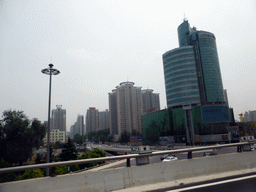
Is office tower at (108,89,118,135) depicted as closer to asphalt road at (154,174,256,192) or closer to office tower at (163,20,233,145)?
office tower at (163,20,233,145)

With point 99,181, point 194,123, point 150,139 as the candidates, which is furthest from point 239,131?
point 99,181

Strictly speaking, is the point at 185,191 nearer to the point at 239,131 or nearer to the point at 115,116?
the point at 239,131

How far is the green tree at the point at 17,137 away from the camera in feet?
126

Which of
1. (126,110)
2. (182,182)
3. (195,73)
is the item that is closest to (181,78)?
(195,73)

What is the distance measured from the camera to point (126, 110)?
16025 centimetres

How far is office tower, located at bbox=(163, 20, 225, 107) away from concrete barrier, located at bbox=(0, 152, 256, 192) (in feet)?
278

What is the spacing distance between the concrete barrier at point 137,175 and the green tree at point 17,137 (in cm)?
4222

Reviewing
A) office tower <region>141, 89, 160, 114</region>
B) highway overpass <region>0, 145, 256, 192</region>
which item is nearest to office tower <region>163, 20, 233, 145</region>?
highway overpass <region>0, 145, 256, 192</region>

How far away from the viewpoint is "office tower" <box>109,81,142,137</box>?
157750mm

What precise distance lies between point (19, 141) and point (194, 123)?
233 ft

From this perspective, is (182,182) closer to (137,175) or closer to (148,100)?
(137,175)

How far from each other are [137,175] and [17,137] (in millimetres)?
44403

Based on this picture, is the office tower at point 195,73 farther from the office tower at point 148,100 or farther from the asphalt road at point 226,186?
the office tower at point 148,100

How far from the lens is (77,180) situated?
14.9 ft
